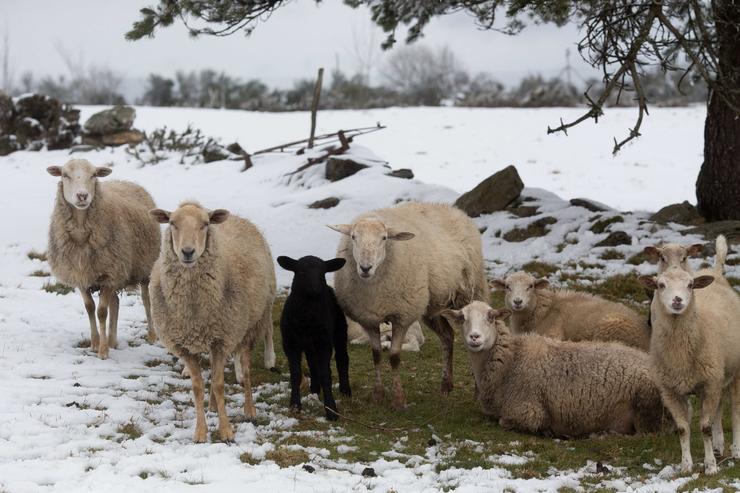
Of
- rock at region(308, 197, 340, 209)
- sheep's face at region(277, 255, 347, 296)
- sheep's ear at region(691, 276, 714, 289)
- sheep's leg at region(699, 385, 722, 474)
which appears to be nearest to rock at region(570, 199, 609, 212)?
rock at region(308, 197, 340, 209)

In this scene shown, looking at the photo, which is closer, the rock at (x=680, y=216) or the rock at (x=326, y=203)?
the rock at (x=680, y=216)

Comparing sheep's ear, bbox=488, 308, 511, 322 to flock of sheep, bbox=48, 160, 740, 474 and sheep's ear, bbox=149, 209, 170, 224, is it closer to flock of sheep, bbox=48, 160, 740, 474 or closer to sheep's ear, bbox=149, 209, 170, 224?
flock of sheep, bbox=48, 160, 740, 474

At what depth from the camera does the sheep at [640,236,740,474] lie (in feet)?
19.0

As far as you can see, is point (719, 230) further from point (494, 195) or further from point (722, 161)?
point (494, 195)

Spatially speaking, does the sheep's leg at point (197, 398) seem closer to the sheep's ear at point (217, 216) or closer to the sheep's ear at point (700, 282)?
the sheep's ear at point (217, 216)

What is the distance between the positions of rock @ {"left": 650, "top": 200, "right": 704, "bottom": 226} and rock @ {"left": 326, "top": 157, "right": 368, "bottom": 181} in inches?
283

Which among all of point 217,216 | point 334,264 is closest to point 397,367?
point 334,264

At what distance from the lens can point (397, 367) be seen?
7875 mm

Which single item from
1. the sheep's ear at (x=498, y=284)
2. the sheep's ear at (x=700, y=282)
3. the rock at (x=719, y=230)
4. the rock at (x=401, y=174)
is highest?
the sheep's ear at (x=700, y=282)

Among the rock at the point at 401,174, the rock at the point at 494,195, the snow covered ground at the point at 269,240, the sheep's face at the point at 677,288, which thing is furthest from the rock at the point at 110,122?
the sheep's face at the point at 677,288

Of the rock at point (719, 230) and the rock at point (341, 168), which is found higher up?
the rock at point (341, 168)

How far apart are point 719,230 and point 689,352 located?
747 centimetres

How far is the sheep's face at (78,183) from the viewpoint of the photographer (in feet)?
27.6

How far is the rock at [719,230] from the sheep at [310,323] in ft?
24.0
